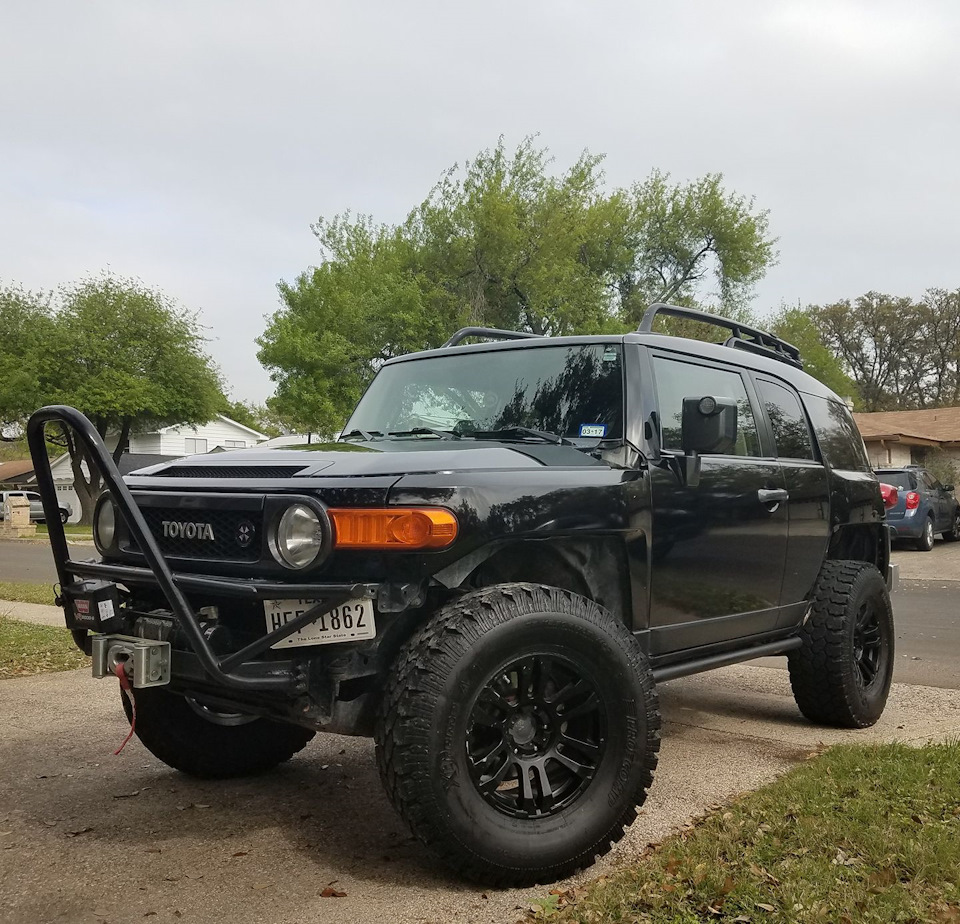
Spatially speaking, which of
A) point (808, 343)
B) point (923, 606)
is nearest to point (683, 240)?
point (808, 343)

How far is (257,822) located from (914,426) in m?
A: 37.7

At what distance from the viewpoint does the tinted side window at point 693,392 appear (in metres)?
4.46

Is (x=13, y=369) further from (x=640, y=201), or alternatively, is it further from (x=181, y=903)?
(x=181, y=903)

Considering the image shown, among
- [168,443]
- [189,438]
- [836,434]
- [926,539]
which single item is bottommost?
[926,539]

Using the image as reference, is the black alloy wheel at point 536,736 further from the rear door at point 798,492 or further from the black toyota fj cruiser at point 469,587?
the rear door at point 798,492

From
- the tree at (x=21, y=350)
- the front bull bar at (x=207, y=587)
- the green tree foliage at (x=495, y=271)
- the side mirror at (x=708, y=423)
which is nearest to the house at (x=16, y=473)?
the tree at (x=21, y=350)

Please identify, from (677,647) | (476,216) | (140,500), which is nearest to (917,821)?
(677,647)

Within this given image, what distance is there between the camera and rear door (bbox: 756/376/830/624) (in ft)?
16.8

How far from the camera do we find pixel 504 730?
3447 millimetres

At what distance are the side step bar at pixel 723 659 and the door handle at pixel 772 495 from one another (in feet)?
2.39

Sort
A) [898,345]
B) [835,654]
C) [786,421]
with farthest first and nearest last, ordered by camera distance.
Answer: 1. [898,345]
2. [786,421]
3. [835,654]

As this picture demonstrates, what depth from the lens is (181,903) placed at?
325 centimetres

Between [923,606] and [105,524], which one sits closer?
[105,524]

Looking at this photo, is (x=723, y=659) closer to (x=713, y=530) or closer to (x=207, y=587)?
(x=713, y=530)
